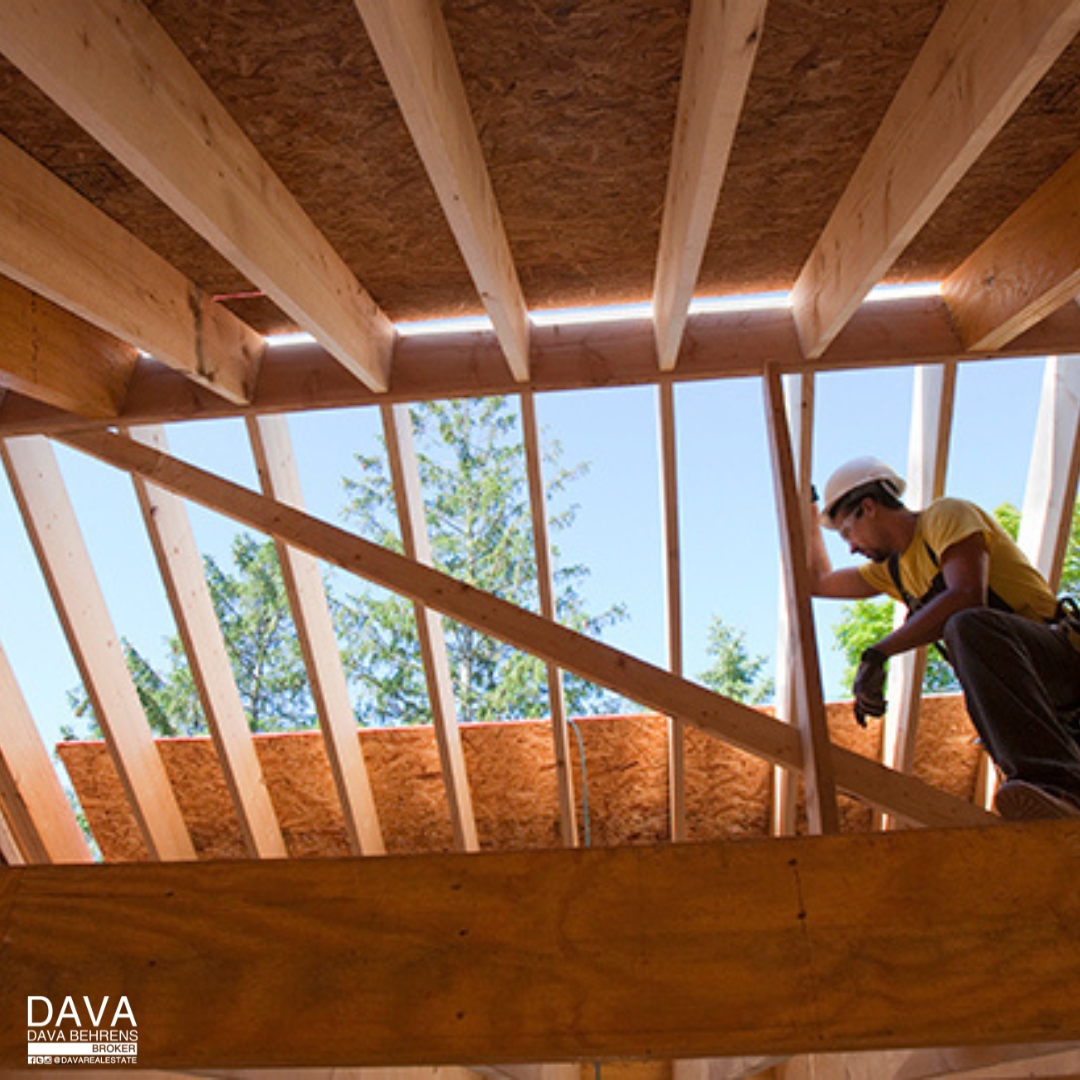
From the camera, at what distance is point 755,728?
3041 millimetres

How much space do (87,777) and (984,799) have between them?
189 inches

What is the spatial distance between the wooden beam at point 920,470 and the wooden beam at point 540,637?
52 cm

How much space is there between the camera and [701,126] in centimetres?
195

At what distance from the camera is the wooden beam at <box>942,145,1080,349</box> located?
2.65m

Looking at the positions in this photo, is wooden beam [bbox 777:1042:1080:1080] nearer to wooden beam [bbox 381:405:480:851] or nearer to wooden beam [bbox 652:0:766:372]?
wooden beam [bbox 652:0:766:372]

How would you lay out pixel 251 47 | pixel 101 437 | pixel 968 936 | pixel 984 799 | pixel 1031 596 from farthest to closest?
pixel 984 799 < pixel 101 437 < pixel 1031 596 < pixel 251 47 < pixel 968 936

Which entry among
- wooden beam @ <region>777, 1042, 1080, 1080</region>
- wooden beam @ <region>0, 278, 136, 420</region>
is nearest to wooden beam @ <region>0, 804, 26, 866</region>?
wooden beam @ <region>0, 278, 136, 420</region>

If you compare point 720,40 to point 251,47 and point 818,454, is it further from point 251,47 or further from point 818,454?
point 818,454

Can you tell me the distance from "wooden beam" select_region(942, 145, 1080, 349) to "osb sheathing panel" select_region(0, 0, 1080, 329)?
0.20ft

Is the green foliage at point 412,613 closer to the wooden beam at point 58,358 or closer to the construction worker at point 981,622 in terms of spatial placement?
the wooden beam at point 58,358

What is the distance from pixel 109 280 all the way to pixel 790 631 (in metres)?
2.76

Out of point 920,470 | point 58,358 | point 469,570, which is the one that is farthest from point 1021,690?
point 469,570

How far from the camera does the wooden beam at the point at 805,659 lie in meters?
2.71

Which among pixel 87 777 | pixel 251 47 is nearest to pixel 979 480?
pixel 87 777
